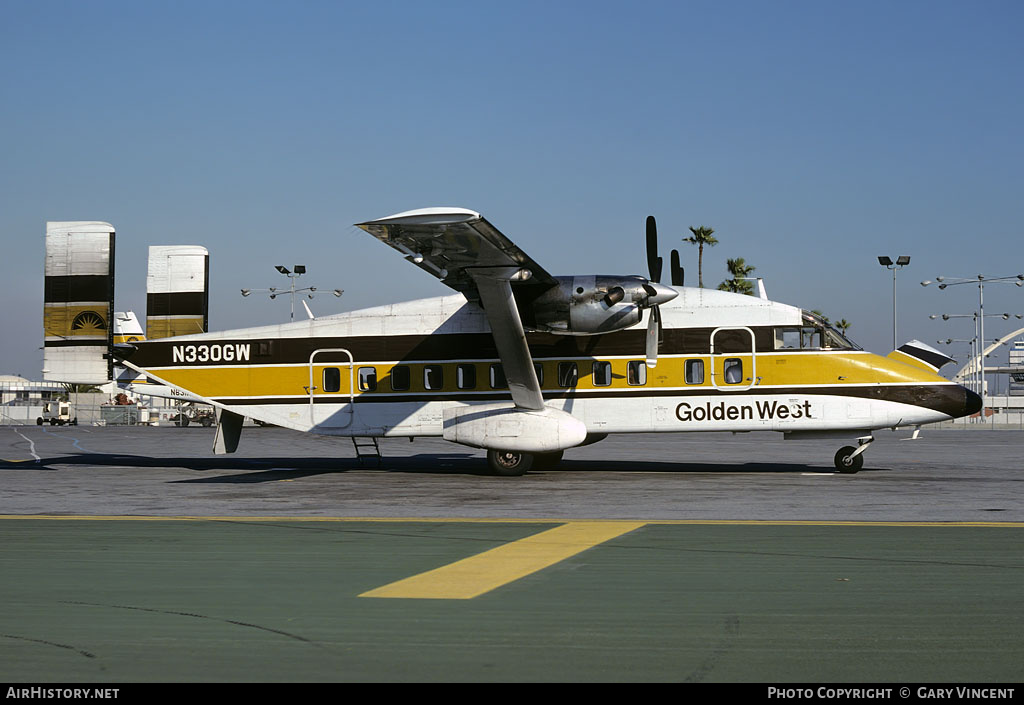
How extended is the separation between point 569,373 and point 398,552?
1203 centimetres

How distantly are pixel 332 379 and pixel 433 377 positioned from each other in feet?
8.27

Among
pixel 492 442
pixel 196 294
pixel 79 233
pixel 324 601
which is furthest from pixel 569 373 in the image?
pixel 324 601

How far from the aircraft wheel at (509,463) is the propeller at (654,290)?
3496 mm

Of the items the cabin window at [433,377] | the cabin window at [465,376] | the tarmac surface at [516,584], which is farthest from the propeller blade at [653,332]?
the cabin window at [433,377]

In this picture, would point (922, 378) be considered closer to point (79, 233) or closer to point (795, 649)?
point (795, 649)

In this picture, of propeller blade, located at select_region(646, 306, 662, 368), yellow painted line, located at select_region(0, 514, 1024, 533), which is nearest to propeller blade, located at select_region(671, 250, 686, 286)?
propeller blade, located at select_region(646, 306, 662, 368)

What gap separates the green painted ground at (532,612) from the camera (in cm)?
483

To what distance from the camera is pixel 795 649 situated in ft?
17.0

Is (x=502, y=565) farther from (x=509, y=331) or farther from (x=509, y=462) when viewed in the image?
(x=509, y=462)

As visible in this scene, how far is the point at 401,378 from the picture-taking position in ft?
71.5

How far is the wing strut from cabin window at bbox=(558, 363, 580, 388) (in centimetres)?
70

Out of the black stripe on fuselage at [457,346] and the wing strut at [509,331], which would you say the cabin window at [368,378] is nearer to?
the black stripe on fuselage at [457,346]

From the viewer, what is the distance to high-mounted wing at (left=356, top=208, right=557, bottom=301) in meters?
14.9
